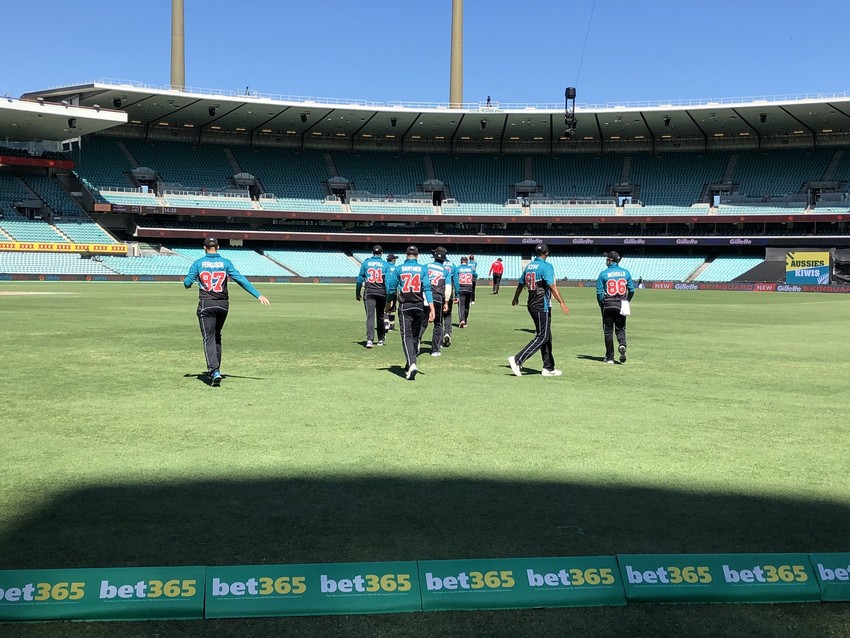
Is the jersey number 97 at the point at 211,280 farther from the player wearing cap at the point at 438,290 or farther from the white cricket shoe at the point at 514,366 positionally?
the player wearing cap at the point at 438,290

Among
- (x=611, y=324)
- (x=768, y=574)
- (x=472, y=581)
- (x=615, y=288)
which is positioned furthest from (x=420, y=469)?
(x=615, y=288)

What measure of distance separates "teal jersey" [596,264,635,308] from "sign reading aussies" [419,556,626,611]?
10438mm

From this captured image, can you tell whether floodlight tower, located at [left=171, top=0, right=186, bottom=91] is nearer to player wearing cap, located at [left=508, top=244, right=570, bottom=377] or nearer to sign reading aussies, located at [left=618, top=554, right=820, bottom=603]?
player wearing cap, located at [left=508, top=244, right=570, bottom=377]

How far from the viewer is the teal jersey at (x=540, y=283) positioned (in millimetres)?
12352

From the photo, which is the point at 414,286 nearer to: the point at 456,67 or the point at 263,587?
the point at 263,587

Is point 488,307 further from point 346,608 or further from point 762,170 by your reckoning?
point 762,170

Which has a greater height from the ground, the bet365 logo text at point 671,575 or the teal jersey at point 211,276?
the teal jersey at point 211,276

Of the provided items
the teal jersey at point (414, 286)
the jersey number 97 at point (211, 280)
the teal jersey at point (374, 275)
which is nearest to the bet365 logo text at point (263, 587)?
the jersey number 97 at point (211, 280)

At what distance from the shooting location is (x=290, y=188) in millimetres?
75062

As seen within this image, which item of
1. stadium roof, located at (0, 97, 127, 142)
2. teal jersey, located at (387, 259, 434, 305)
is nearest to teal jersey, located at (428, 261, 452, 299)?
teal jersey, located at (387, 259, 434, 305)

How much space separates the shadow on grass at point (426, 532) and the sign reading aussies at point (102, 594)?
79 mm

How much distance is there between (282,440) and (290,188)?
230 ft

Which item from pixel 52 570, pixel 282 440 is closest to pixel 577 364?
pixel 282 440

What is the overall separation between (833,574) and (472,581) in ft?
6.50
